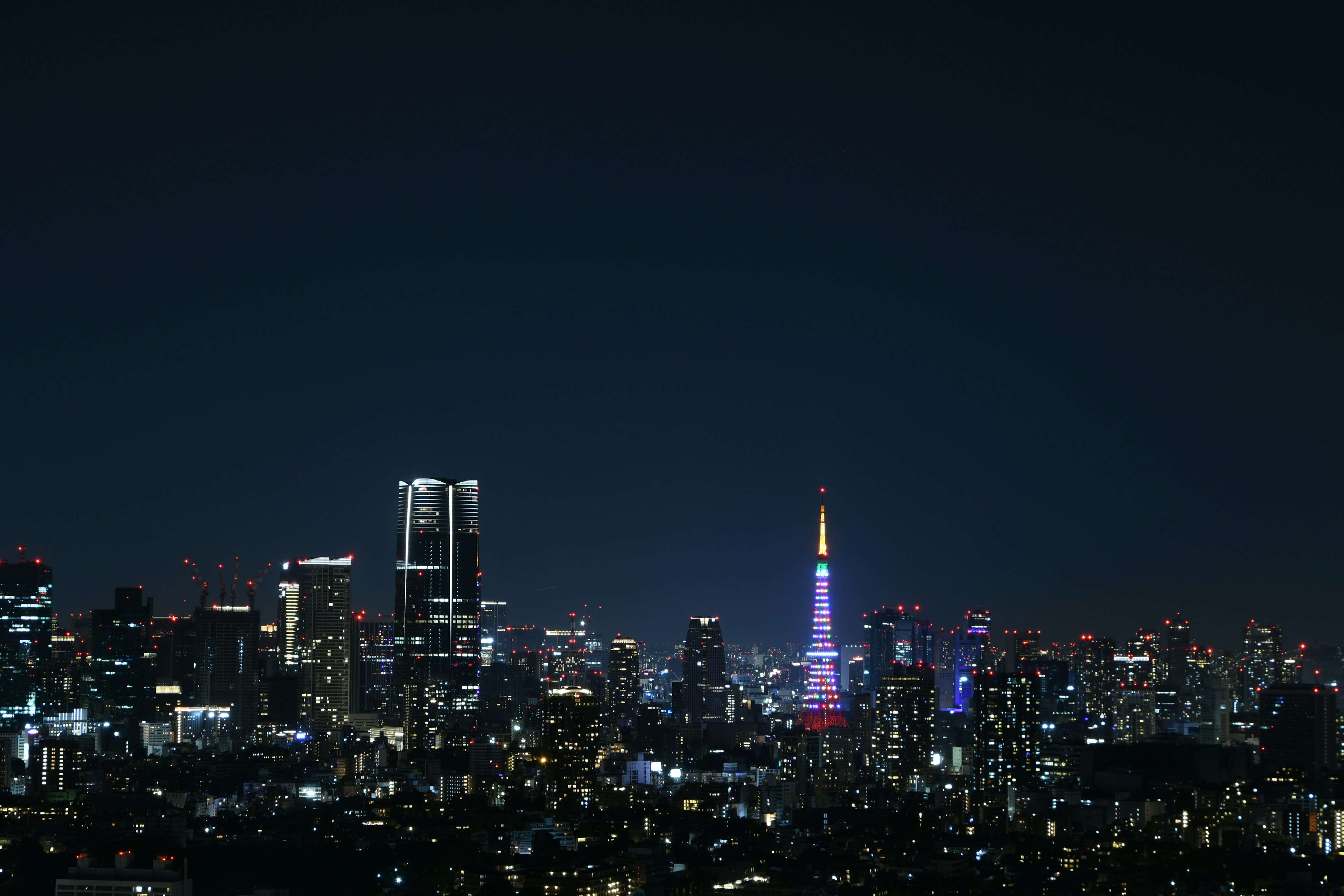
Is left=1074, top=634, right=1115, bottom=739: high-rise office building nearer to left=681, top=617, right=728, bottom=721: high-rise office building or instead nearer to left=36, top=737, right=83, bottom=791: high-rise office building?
left=681, top=617, right=728, bottom=721: high-rise office building

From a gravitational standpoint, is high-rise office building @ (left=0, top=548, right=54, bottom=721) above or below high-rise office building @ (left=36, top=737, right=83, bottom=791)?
above

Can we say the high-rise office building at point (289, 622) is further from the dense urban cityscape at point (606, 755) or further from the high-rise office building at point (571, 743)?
the high-rise office building at point (571, 743)

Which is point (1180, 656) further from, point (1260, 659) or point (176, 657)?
point (176, 657)

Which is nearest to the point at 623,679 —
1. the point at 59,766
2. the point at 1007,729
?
the point at 1007,729

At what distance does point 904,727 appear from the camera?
62594mm

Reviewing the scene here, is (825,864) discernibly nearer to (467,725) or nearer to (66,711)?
(467,725)

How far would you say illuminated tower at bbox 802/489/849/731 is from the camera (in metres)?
74.8

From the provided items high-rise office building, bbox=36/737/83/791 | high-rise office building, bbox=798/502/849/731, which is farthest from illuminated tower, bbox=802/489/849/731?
high-rise office building, bbox=36/737/83/791

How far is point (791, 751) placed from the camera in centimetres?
5988

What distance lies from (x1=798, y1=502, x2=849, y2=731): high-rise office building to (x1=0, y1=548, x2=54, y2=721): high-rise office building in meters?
31.1

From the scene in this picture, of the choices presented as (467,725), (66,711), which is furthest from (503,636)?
(66,711)

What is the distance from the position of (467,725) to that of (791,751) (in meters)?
17.2

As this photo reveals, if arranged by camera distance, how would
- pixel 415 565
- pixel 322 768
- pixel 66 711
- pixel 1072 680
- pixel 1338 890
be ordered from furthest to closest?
pixel 415 565
pixel 1072 680
pixel 66 711
pixel 322 768
pixel 1338 890

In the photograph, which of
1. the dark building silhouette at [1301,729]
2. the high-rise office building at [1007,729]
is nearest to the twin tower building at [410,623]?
the high-rise office building at [1007,729]
